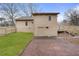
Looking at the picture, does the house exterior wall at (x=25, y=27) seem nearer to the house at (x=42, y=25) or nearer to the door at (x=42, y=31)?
the house at (x=42, y=25)

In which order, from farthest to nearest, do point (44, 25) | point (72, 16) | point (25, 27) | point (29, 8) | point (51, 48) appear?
point (25, 27)
point (44, 25)
point (29, 8)
point (51, 48)
point (72, 16)

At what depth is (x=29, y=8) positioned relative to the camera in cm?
704

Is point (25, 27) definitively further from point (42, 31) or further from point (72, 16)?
point (72, 16)

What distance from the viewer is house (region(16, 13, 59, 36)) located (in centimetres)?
718

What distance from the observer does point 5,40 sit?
7.14 meters

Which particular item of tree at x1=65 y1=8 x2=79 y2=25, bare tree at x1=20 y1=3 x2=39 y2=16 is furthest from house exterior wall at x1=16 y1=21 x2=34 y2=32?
tree at x1=65 y1=8 x2=79 y2=25

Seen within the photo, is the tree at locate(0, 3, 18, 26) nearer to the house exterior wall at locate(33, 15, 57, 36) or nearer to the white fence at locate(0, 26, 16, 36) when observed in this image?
the white fence at locate(0, 26, 16, 36)

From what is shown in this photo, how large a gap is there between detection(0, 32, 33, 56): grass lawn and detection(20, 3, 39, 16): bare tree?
30.0 inches

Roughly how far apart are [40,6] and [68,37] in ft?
4.55

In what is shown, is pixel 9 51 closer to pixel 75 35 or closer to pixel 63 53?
pixel 63 53

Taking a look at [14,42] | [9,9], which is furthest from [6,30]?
[9,9]

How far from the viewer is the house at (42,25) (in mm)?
7180

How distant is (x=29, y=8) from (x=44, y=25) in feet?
2.64

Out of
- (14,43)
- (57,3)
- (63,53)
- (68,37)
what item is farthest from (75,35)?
(14,43)
